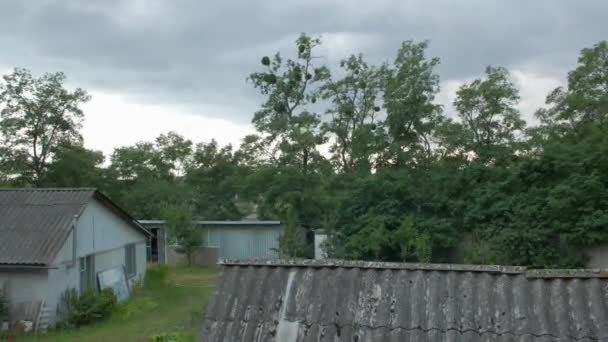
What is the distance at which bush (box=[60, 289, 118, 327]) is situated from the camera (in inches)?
565

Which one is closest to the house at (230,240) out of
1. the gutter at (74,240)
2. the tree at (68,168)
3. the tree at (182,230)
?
the tree at (182,230)

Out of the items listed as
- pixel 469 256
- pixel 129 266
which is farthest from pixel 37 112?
pixel 469 256

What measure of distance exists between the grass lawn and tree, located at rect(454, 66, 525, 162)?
1335 centimetres

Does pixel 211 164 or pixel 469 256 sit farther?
pixel 211 164

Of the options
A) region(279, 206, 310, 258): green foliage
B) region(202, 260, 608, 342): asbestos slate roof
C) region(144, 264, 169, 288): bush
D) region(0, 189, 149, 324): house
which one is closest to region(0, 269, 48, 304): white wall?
region(0, 189, 149, 324): house

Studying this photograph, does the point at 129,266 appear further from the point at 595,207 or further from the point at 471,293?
the point at 471,293

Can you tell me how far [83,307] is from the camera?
47.6 ft

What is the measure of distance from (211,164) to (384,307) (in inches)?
1580

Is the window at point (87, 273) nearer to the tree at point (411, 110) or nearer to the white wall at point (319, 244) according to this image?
the white wall at point (319, 244)

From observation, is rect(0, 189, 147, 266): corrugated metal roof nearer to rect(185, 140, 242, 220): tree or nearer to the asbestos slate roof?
the asbestos slate roof

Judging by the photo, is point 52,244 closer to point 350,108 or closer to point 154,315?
point 154,315

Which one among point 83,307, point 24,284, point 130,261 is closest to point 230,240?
point 130,261

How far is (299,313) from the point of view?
4.00 meters

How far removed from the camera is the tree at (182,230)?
28344 millimetres
